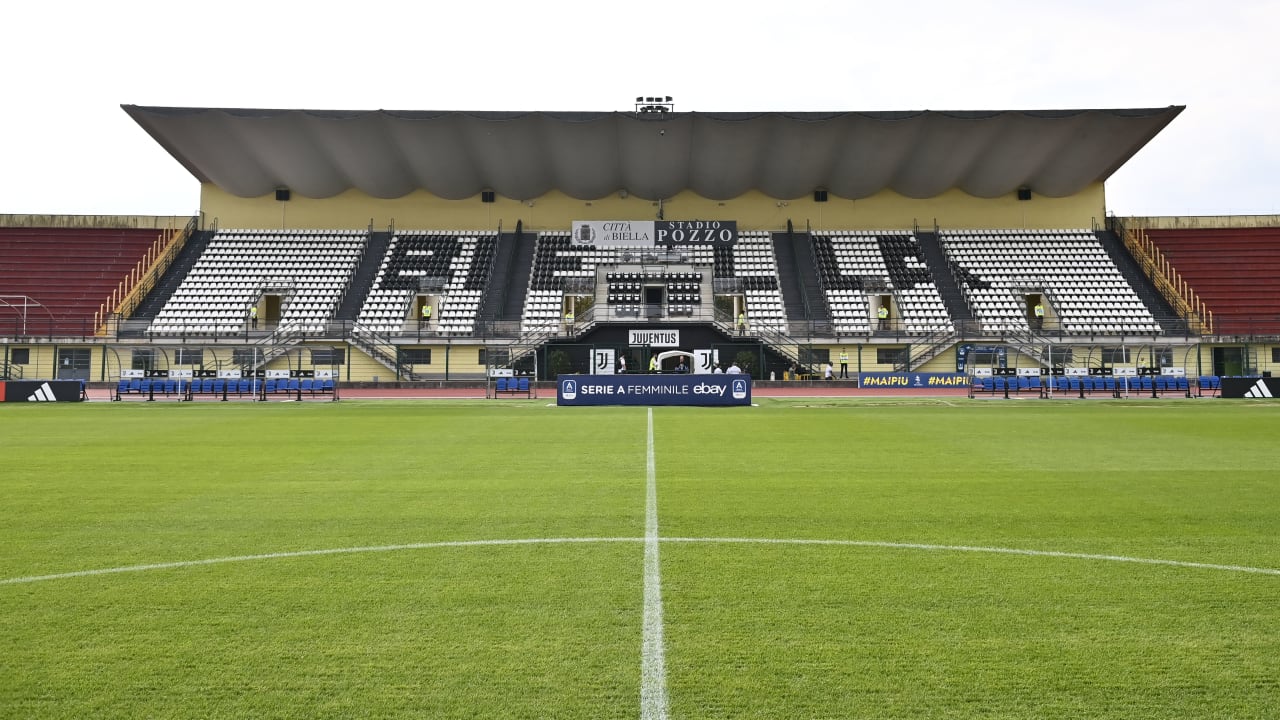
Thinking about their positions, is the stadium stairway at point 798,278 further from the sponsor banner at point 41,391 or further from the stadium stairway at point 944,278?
the sponsor banner at point 41,391

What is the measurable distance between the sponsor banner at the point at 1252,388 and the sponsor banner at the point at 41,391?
44897 millimetres

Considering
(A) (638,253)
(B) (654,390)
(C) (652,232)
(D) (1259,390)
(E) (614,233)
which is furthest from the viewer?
(A) (638,253)

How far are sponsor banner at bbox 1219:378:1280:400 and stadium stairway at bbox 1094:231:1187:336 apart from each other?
1503cm

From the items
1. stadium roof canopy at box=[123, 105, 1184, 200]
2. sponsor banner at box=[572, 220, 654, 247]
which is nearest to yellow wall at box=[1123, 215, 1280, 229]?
stadium roof canopy at box=[123, 105, 1184, 200]

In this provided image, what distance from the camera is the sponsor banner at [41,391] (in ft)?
98.5

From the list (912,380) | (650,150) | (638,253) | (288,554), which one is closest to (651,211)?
(638,253)

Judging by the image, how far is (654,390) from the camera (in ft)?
91.4

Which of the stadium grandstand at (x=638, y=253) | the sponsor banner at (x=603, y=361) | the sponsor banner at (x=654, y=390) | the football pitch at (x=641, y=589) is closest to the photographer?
the football pitch at (x=641, y=589)

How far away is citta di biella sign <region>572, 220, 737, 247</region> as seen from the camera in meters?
52.8

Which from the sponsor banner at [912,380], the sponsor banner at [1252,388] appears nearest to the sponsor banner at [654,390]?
the sponsor banner at [912,380]

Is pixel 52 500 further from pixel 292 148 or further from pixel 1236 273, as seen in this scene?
pixel 1236 273

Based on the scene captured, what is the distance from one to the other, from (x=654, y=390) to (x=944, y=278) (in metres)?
31.6

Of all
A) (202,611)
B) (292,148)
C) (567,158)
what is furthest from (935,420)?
(292,148)

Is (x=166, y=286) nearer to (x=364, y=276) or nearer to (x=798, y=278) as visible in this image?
(x=364, y=276)
